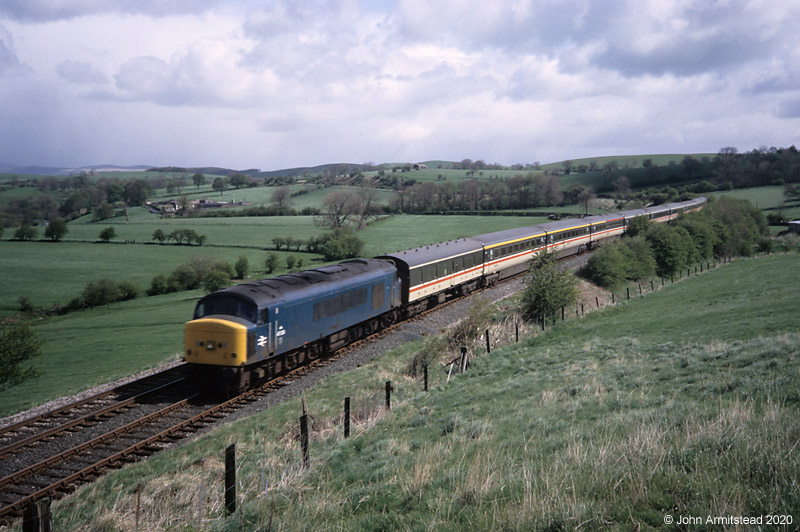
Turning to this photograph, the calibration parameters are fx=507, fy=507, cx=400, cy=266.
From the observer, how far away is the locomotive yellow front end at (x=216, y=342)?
16.7 metres

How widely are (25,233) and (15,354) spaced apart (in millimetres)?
63498

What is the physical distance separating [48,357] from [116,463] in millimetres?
23460

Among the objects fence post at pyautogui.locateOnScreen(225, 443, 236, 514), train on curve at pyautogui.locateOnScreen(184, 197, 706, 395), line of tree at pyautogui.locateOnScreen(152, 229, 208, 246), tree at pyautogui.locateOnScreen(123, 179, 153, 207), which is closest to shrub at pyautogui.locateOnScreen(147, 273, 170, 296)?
line of tree at pyautogui.locateOnScreen(152, 229, 208, 246)

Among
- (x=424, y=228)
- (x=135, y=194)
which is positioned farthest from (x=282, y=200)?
(x=424, y=228)

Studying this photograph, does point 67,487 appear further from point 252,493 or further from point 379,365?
point 379,365

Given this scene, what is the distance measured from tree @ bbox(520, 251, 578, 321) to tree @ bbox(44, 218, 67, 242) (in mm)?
77067

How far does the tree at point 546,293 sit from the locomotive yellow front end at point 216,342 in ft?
56.1

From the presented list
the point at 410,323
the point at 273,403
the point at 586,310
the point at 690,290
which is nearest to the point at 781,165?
the point at 690,290

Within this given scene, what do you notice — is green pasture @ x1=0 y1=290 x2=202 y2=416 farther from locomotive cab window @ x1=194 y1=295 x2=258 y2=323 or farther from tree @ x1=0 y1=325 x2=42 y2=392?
locomotive cab window @ x1=194 y1=295 x2=258 y2=323

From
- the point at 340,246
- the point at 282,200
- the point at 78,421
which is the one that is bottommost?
the point at 78,421

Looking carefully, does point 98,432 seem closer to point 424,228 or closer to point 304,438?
point 304,438

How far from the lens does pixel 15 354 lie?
25.9 metres

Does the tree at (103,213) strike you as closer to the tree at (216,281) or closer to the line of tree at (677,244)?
the tree at (216,281)

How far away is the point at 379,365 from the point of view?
20.7 m
